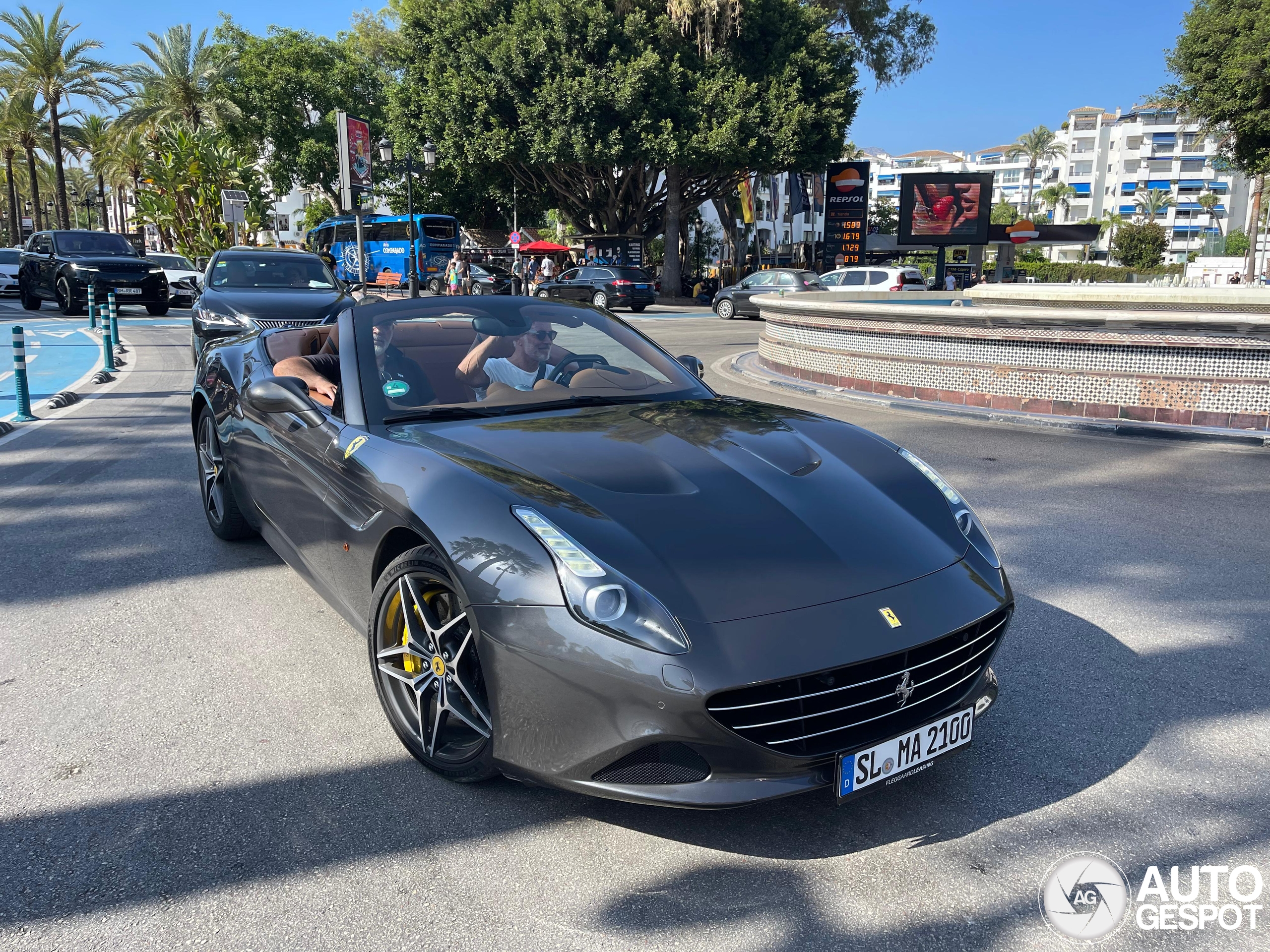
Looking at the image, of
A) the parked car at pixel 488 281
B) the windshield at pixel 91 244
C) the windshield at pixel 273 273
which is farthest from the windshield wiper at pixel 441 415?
the parked car at pixel 488 281

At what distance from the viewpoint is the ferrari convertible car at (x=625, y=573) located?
7.74ft

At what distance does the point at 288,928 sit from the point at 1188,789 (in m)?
2.59

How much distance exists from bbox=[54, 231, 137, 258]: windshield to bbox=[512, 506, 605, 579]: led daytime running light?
22.4 metres

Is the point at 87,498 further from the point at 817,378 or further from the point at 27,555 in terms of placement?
the point at 817,378

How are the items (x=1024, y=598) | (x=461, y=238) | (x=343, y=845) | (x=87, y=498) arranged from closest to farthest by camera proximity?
1. (x=343, y=845)
2. (x=1024, y=598)
3. (x=87, y=498)
4. (x=461, y=238)

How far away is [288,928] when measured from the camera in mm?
2291

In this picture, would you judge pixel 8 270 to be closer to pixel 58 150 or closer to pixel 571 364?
pixel 58 150

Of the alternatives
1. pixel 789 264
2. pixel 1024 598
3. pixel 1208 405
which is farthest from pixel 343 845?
pixel 789 264

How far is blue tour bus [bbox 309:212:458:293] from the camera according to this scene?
120 feet

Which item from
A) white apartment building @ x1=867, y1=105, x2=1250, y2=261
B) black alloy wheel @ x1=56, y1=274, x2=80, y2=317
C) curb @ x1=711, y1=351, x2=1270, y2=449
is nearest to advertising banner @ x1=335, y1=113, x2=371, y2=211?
black alloy wheel @ x1=56, y1=274, x2=80, y2=317

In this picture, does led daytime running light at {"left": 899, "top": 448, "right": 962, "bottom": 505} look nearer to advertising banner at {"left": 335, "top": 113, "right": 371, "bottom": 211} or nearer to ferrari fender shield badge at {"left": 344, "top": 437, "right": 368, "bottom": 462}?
ferrari fender shield badge at {"left": 344, "top": 437, "right": 368, "bottom": 462}

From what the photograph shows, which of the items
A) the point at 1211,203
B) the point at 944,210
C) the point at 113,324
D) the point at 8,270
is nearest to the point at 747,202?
the point at 944,210

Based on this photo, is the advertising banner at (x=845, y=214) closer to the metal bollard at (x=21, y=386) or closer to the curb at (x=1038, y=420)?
the curb at (x=1038, y=420)

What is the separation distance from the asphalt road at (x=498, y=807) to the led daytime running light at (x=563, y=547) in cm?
46
